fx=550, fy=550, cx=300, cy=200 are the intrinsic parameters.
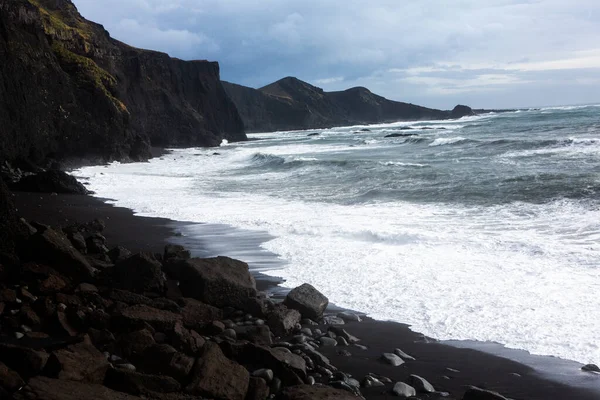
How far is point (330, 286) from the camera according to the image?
8188 millimetres

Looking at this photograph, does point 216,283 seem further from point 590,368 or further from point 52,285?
point 590,368

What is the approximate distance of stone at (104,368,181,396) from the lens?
4.01 m

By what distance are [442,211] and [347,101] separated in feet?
422

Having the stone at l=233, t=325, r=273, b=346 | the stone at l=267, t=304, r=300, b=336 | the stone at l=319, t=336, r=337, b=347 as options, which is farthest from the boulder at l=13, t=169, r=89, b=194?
the stone at l=319, t=336, r=337, b=347

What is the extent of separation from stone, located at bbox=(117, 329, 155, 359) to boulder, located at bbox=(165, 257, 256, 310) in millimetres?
1693

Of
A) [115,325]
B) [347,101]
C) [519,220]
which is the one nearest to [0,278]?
[115,325]

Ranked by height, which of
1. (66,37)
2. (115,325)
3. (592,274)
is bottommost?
(592,274)

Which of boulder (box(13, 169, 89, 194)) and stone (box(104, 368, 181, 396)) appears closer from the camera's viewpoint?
stone (box(104, 368, 181, 396))

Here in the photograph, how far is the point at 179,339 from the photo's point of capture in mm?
5070

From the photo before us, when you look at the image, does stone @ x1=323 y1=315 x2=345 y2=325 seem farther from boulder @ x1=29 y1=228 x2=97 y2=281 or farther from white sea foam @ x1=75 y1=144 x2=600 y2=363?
boulder @ x1=29 y1=228 x2=97 y2=281

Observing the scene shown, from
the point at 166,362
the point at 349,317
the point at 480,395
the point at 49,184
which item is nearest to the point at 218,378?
the point at 166,362

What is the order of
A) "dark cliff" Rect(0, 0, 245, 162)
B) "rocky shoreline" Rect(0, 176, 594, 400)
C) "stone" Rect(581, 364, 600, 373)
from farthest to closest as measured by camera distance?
"dark cliff" Rect(0, 0, 245, 162)
"stone" Rect(581, 364, 600, 373)
"rocky shoreline" Rect(0, 176, 594, 400)

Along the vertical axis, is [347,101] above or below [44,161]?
above

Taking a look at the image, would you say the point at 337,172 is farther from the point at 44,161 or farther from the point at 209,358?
the point at 209,358
